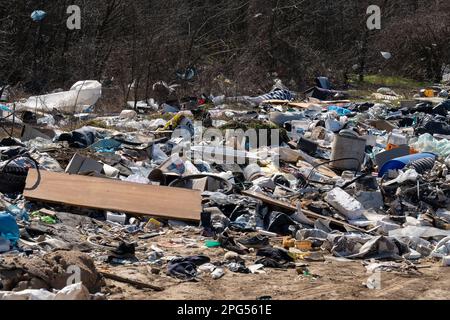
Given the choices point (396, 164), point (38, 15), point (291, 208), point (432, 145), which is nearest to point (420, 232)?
point (291, 208)

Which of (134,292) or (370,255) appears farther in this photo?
(370,255)

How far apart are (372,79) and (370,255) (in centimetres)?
1307

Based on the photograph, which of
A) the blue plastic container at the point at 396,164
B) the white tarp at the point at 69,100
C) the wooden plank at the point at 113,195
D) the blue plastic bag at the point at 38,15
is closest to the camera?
the wooden plank at the point at 113,195

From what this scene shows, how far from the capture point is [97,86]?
11.8 meters

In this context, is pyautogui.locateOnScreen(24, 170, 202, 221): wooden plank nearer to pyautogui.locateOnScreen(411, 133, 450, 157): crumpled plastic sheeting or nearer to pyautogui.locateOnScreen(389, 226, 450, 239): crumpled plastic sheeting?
pyautogui.locateOnScreen(389, 226, 450, 239): crumpled plastic sheeting

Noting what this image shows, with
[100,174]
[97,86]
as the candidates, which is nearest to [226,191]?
[100,174]

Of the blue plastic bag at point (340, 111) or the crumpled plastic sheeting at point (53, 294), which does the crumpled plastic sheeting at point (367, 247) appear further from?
the blue plastic bag at point (340, 111)

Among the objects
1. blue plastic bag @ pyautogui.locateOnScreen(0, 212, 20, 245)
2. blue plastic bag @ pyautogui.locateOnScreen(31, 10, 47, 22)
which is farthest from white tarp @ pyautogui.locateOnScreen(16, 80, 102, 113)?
blue plastic bag @ pyautogui.locateOnScreen(0, 212, 20, 245)

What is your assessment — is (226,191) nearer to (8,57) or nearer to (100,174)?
(100,174)

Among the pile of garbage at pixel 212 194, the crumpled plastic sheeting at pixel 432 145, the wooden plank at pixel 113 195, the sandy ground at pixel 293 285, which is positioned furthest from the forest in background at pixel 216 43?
the sandy ground at pixel 293 285

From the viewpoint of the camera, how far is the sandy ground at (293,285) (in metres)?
4.56

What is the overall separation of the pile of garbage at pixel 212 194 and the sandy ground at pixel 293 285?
12cm

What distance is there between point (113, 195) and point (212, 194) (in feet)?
3.20
